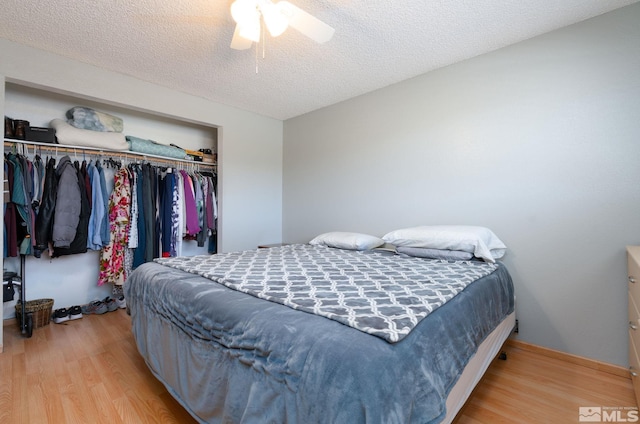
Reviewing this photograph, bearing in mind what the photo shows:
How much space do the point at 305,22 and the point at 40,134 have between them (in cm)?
259

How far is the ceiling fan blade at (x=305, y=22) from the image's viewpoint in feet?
5.08

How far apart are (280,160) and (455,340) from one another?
353cm

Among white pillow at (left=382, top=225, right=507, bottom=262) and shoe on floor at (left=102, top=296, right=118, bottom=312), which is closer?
white pillow at (left=382, top=225, right=507, bottom=262)

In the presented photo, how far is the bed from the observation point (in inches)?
31.2

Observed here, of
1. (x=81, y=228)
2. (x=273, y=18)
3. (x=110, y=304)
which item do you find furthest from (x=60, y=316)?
(x=273, y=18)

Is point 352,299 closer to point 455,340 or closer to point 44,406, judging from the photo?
point 455,340

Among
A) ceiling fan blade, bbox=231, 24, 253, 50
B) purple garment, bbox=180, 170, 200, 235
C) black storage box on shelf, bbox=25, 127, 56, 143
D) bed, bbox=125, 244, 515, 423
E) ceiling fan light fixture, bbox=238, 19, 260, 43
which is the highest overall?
ceiling fan blade, bbox=231, 24, 253, 50

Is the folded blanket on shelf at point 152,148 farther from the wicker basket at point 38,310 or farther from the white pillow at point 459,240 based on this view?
the white pillow at point 459,240

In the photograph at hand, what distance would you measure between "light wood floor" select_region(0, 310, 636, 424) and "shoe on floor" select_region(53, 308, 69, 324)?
15.5 inches

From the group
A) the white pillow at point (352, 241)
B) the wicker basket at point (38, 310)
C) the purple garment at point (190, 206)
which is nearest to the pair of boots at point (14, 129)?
the purple garment at point (190, 206)

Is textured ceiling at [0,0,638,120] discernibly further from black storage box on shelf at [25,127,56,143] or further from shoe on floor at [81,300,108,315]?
shoe on floor at [81,300,108,315]

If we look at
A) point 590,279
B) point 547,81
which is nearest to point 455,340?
point 590,279

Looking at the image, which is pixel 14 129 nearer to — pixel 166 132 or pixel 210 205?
pixel 166 132
